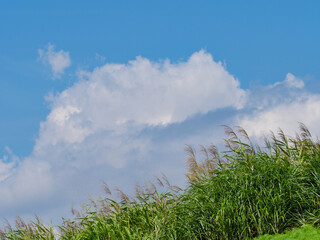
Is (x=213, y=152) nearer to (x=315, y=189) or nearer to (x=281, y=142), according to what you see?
(x=281, y=142)

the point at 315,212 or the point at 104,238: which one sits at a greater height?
the point at 104,238

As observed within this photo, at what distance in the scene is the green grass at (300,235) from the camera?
9547mm

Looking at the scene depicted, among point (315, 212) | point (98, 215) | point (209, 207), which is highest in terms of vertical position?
point (98, 215)

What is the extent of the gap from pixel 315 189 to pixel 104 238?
489cm

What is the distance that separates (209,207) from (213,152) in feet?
7.23

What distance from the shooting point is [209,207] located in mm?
10477

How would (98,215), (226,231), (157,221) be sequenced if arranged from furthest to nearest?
1. (98,215)
2. (157,221)
3. (226,231)

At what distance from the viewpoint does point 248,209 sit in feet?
33.6

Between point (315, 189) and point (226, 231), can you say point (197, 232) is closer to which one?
point (226, 231)

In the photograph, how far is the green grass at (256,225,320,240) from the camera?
9547 mm

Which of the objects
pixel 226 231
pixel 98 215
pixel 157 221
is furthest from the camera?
pixel 98 215

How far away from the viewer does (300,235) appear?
971cm

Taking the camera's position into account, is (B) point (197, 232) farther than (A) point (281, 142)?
No

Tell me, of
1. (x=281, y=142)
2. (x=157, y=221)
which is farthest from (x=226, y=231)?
(x=281, y=142)
